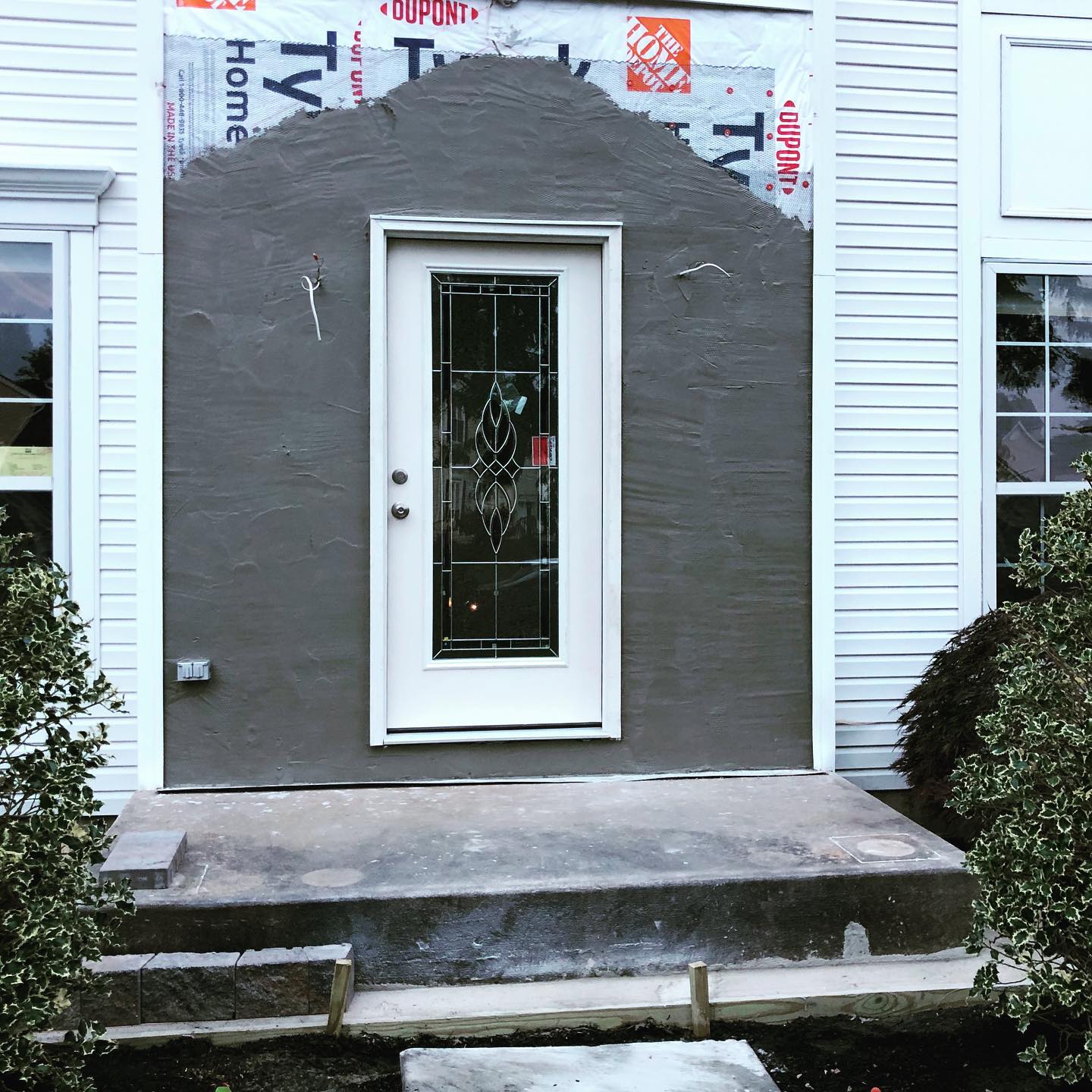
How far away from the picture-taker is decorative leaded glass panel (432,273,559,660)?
4.74 meters

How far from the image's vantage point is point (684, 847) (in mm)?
3834

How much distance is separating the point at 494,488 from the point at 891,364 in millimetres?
1881

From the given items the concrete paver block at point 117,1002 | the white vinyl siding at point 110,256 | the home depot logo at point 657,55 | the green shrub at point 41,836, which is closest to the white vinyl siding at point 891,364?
the home depot logo at point 657,55

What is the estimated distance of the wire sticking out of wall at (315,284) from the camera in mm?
4602

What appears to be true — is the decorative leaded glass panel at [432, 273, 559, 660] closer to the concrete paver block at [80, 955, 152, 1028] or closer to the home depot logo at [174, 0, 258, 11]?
the home depot logo at [174, 0, 258, 11]

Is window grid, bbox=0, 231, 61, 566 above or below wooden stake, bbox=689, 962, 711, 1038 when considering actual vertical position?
above

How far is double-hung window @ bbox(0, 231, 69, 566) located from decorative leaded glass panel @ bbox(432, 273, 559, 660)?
4.88ft

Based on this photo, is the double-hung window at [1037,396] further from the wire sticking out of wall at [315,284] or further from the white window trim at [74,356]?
the white window trim at [74,356]

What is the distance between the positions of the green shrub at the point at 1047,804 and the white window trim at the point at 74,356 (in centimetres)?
341

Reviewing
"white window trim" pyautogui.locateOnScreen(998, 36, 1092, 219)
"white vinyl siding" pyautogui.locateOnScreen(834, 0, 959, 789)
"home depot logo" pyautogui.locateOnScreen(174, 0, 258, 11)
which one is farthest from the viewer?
"white window trim" pyautogui.locateOnScreen(998, 36, 1092, 219)

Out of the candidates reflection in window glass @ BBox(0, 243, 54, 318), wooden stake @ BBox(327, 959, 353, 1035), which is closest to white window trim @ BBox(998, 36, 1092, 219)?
reflection in window glass @ BBox(0, 243, 54, 318)

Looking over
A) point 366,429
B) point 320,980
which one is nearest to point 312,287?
point 366,429

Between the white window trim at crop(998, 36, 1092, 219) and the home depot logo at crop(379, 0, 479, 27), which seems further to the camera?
the white window trim at crop(998, 36, 1092, 219)

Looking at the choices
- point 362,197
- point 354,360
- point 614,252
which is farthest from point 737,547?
point 362,197
